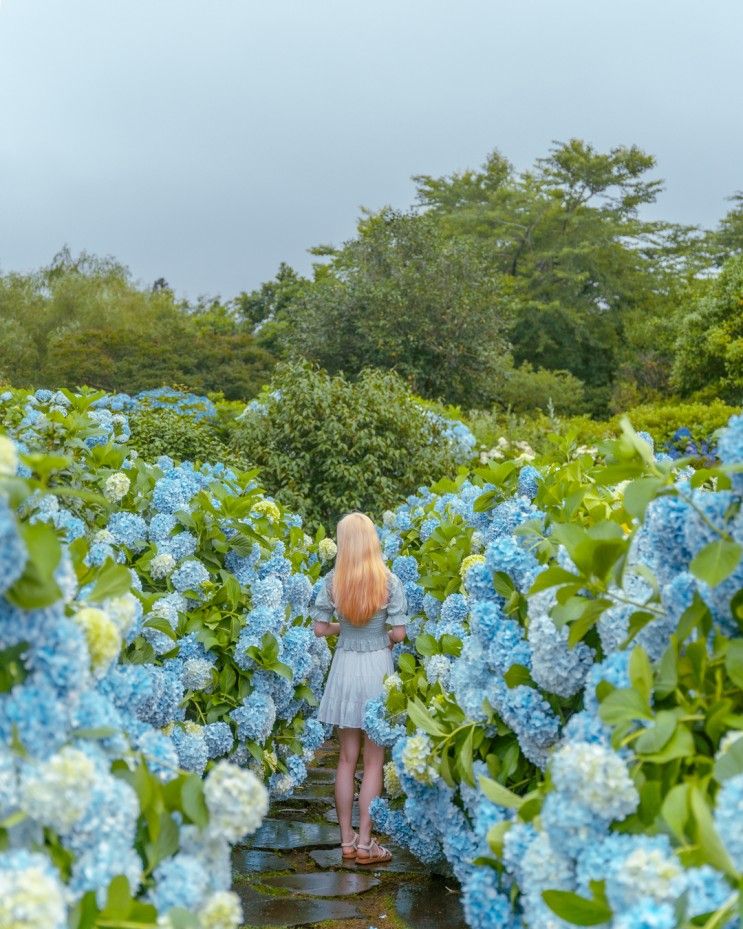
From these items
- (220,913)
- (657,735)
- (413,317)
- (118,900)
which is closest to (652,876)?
(657,735)

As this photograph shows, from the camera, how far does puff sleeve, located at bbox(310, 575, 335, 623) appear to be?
515 centimetres

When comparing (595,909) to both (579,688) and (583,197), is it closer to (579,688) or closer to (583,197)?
(579,688)

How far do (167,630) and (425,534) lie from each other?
6.93 feet

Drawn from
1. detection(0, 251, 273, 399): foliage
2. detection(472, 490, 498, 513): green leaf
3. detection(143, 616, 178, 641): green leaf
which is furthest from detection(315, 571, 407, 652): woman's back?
detection(0, 251, 273, 399): foliage

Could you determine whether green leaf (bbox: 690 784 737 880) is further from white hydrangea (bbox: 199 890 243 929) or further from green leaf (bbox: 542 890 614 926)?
white hydrangea (bbox: 199 890 243 929)

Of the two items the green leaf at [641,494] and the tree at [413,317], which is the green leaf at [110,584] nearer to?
the green leaf at [641,494]

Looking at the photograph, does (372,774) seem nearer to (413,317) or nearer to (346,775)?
(346,775)

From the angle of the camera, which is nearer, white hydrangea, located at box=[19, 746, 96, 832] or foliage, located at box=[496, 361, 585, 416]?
white hydrangea, located at box=[19, 746, 96, 832]

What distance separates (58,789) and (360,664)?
11.5 ft

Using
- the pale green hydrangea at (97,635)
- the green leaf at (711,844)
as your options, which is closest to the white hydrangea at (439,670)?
the pale green hydrangea at (97,635)

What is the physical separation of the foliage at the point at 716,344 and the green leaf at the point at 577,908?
1839 centimetres

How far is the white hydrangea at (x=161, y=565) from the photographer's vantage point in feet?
13.7

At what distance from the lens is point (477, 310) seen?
63.4ft

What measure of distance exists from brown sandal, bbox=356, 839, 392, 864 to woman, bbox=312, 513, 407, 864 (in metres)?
0.05
